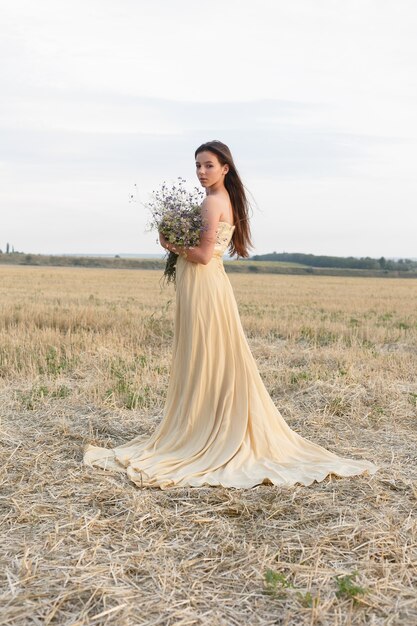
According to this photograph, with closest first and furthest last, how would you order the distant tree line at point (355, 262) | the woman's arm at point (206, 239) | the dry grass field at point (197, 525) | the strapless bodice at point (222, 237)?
the dry grass field at point (197, 525) → the woman's arm at point (206, 239) → the strapless bodice at point (222, 237) → the distant tree line at point (355, 262)

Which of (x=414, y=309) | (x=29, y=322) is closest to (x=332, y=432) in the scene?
(x=29, y=322)

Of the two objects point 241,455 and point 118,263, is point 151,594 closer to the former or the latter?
point 241,455

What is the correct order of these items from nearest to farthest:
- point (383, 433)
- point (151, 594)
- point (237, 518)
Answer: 1. point (151, 594)
2. point (237, 518)
3. point (383, 433)

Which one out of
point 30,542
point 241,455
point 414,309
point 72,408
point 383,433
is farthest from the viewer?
point 414,309

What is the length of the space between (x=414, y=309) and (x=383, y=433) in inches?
562

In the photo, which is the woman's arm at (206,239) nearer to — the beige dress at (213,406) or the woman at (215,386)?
the woman at (215,386)

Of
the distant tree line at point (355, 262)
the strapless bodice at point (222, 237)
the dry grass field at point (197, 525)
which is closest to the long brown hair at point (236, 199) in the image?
the strapless bodice at point (222, 237)

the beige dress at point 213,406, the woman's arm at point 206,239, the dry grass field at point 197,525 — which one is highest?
the woman's arm at point 206,239

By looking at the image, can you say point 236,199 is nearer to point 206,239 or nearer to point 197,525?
point 206,239

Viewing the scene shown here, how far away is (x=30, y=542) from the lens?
3842 mm

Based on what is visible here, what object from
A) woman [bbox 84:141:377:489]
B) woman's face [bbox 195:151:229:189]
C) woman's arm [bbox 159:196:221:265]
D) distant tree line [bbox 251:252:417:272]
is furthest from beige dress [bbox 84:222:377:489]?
distant tree line [bbox 251:252:417:272]

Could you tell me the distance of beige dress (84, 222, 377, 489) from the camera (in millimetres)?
5270

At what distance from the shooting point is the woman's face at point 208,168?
5289mm

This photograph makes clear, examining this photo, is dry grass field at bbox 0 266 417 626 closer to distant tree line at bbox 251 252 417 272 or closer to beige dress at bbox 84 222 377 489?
beige dress at bbox 84 222 377 489
